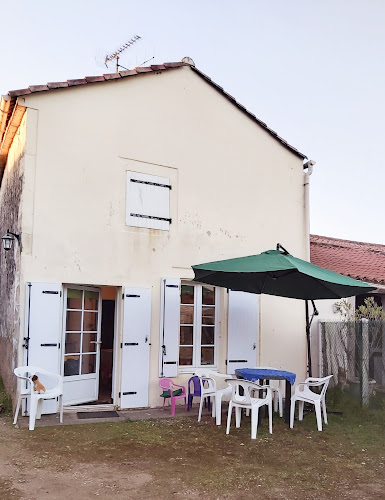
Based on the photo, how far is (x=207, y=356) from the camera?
8969mm

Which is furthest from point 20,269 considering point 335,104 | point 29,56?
point 335,104

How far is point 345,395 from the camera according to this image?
28.5 ft

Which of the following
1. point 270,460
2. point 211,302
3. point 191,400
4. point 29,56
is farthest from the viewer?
point 211,302

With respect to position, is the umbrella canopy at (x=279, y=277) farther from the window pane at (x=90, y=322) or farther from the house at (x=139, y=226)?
the window pane at (x=90, y=322)

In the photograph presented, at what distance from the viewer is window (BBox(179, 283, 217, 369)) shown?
28.8 feet

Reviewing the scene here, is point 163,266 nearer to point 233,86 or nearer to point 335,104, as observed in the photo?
point 233,86

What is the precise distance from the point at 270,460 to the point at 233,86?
707cm

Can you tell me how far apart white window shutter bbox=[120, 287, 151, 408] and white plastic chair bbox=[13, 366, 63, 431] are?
1.16m

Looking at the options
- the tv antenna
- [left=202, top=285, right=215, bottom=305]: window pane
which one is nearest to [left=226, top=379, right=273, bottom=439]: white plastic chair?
[left=202, top=285, right=215, bottom=305]: window pane

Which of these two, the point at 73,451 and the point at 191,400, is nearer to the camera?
the point at 73,451

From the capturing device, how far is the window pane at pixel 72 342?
7.89m

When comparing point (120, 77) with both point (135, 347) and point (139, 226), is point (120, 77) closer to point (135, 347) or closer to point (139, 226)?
point (139, 226)

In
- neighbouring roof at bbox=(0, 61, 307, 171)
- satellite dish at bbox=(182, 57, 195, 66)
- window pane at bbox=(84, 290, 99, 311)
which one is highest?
satellite dish at bbox=(182, 57, 195, 66)

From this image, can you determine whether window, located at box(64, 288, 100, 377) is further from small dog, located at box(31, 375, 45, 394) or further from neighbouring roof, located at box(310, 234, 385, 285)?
neighbouring roof, located at box(310, 234, 385, 285)
